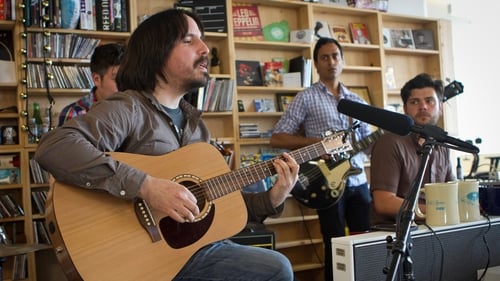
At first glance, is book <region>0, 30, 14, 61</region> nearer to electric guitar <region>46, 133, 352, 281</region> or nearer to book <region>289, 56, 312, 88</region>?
book <region>289, 56, 312, 88</region>

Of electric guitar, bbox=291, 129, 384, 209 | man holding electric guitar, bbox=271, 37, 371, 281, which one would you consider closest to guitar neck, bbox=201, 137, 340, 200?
electric guitar, bbox=291, 129, 384, 209

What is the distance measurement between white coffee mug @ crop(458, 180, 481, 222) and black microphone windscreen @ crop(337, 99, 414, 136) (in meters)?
0.76

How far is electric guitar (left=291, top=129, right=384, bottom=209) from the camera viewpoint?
3176 mm

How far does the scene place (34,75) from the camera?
341 cm

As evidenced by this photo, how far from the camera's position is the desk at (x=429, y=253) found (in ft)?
5.40

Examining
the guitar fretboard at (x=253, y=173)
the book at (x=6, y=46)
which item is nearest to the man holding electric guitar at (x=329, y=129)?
the guitar fretboard at (x=253, y=173)

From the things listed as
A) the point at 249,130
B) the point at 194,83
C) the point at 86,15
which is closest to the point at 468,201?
the point at 194,83

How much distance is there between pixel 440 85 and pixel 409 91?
0.17m

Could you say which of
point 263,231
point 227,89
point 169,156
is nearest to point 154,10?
point 227,89

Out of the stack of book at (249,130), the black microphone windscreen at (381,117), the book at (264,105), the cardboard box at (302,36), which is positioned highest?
the cardboard box at (302,36)

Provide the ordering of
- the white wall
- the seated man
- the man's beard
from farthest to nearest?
1. the white wall
2. the seated man
3. the man's beard

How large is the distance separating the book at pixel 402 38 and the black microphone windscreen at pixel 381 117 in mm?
3872

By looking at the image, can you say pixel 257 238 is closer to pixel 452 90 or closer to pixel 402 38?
pixel 452 90

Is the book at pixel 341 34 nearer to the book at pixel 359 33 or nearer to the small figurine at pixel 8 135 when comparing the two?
the book at pixel 359 33
